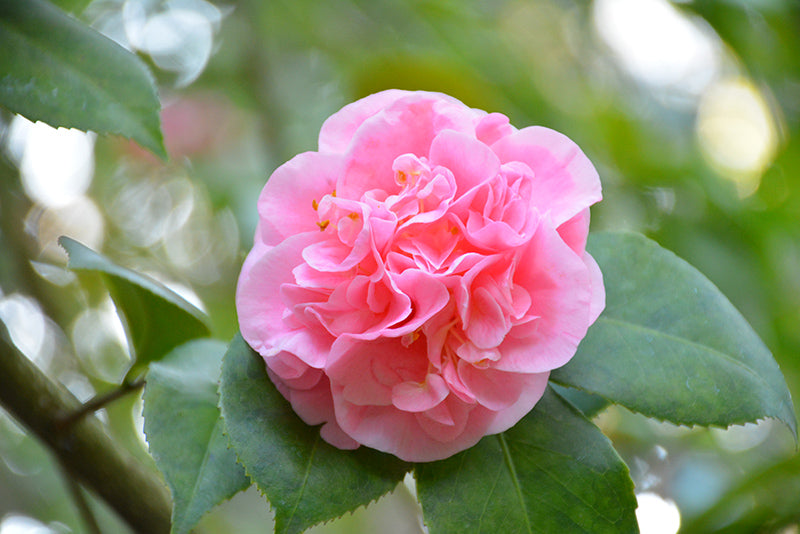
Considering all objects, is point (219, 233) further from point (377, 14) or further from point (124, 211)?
point (377, 14)

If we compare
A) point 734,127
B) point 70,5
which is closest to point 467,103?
point 70,5

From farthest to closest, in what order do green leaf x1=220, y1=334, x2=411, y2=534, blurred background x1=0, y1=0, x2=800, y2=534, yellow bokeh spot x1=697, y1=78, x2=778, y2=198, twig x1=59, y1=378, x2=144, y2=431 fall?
1. yellow bokeh spot x1=697, y1=78, x2=778, y2=198
2. blurred background x1=0, y1=0, x2=800, y2=534
3. twig x1=59, y1=378, x2=144, y2=431
4. green leaf x1=220, y1=334, x2=411, y2=534

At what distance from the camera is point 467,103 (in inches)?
45.2

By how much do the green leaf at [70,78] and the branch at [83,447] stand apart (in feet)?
0.60

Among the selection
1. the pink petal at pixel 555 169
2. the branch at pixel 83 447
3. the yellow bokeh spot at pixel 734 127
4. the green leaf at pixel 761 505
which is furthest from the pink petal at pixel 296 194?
the yellow bokeh spot at pixel 734 127

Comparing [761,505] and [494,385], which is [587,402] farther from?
[761,505]

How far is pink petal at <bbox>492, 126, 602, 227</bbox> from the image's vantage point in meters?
0.48

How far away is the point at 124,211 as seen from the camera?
2070 millimetres

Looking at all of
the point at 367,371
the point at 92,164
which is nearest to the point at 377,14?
the point at 92,164

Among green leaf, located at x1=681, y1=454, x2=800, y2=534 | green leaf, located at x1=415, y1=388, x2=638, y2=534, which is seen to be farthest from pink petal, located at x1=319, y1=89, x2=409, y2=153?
green leaf, located at x1=681, y1=454, x2=800, y2=534

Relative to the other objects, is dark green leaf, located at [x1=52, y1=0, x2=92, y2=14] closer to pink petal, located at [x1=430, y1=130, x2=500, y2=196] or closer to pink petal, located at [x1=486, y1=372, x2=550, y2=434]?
pink petal, located at [x1=430, y1=130, x2=500, y2=196]

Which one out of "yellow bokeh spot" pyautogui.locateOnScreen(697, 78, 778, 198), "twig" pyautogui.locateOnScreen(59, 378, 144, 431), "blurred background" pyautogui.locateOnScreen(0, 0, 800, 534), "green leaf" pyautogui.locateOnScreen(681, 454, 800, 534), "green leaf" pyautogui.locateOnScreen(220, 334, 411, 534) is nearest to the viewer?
"green leaf" pyautogui.locateOnScreen(220, 334, 411, 534)

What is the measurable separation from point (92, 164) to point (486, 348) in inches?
69.2

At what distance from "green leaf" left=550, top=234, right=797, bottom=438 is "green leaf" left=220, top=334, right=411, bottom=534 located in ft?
0.48
